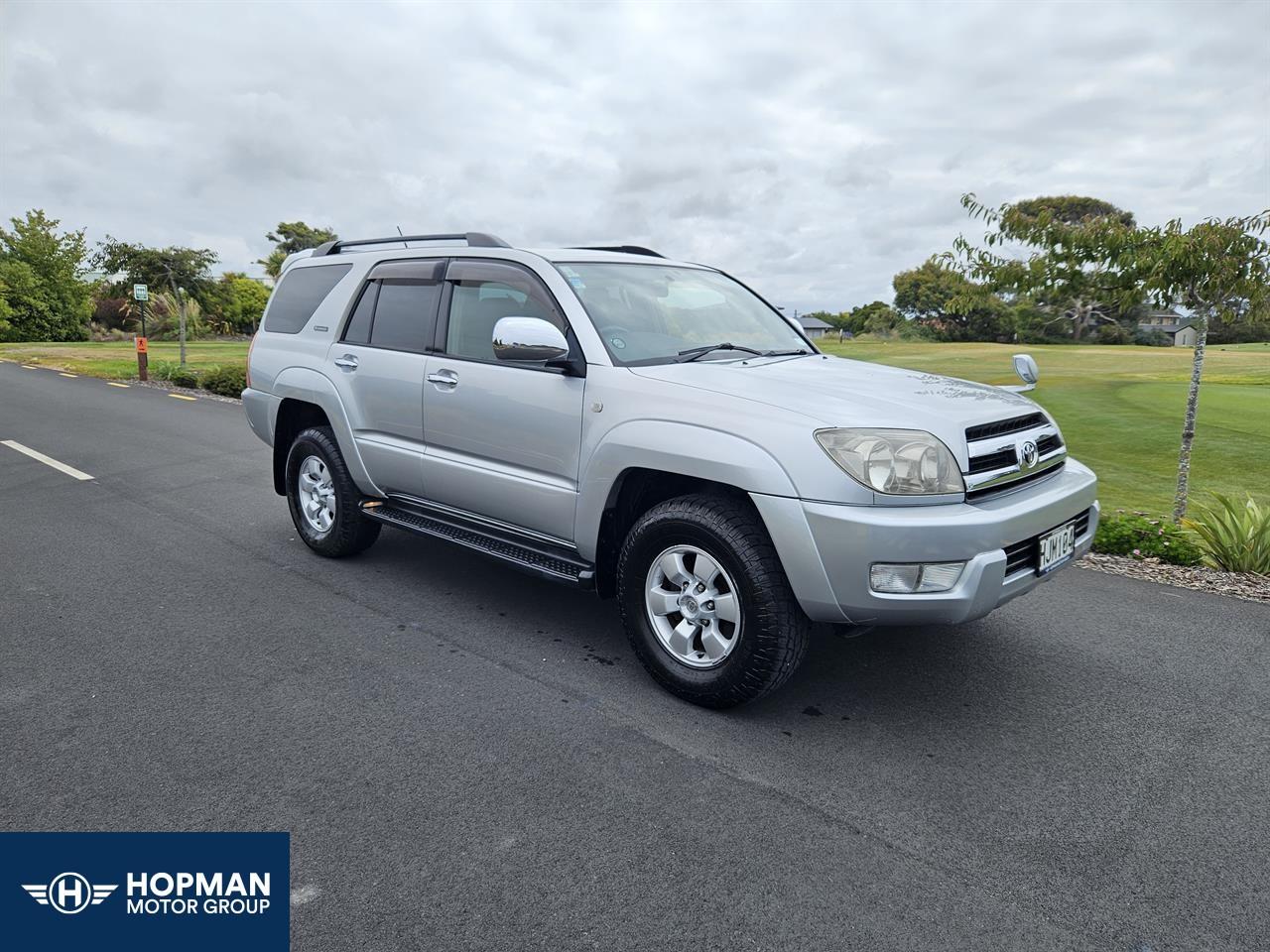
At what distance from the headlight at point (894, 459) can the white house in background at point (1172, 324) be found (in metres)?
5.23

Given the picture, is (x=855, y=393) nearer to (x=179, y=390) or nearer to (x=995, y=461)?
(x=995, y=461)

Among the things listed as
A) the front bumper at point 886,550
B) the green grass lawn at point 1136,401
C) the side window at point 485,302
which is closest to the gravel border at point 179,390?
the green grass lawn at point 1136,401

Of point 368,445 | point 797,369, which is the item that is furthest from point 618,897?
point 368,445

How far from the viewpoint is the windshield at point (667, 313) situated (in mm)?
4043

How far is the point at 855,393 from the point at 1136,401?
17.7m

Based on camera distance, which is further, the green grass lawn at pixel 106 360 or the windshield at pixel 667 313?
the green grass lawn at pixel 106 360

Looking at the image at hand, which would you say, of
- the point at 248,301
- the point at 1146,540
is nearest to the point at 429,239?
the point at 1146,540

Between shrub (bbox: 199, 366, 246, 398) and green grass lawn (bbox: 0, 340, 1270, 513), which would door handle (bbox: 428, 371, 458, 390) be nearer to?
green grass lawn (bbox: 0, 340, 1270, 513)

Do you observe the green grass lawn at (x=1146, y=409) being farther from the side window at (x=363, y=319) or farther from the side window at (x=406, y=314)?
the side window at (x=363, y=319)

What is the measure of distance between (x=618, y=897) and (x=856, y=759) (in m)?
1.16

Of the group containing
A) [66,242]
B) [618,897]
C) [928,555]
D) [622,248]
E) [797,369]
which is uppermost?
[66,242]

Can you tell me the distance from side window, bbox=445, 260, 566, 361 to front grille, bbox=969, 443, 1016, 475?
1948 millimetres

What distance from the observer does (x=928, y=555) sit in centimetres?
310

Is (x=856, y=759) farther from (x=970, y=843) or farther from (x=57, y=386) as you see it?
(x=57, y=386)
